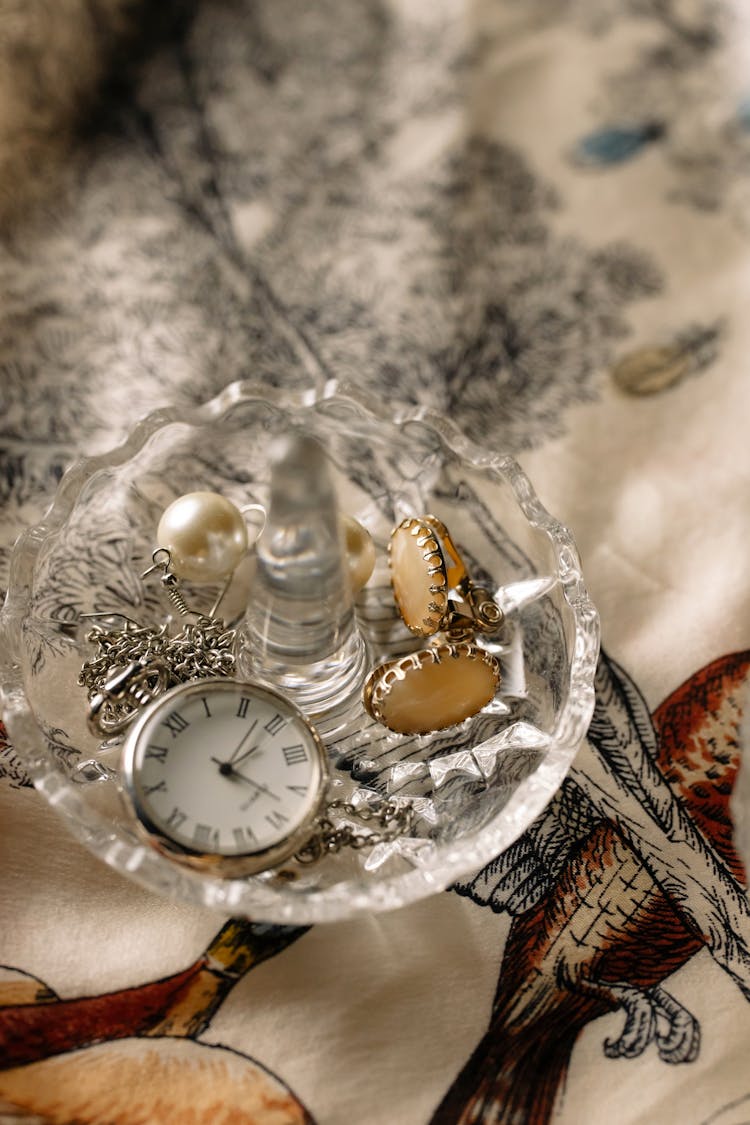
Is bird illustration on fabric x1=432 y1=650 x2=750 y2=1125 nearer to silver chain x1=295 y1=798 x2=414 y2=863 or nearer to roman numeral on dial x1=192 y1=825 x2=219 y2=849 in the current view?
silver chain x1=295 y1=798 x2=414 y2=863

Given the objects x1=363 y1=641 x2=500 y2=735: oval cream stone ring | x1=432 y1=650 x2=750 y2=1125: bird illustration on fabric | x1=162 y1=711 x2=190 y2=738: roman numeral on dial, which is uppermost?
x1=162 y1=711 x2=190 y2=738: roman numeral on dial

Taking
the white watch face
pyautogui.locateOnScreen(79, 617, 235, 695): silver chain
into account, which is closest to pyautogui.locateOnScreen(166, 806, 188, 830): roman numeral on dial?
the white watch face

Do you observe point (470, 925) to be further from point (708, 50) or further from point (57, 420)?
point (708, 50)

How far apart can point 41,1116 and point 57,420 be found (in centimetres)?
47

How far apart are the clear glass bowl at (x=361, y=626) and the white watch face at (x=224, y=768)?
2 centimetres

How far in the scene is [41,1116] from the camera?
0.49 meters

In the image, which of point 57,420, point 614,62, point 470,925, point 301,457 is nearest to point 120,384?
point 57,420

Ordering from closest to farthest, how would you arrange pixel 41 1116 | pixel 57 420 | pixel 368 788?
pixel 41 1116 < pixel 368 788 < pixel 57 420

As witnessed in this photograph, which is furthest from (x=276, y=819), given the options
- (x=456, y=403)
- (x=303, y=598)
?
(x=456, y=403)

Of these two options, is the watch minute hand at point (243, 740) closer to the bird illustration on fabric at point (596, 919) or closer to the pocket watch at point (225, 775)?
the pocket watch at point (225, 775)

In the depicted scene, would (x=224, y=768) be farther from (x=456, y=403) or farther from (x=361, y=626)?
(x=456, y=403)

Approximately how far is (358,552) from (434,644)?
0.28 feet

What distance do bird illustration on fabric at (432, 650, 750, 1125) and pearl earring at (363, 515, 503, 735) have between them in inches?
3.5

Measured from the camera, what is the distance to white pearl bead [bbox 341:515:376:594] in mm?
641
